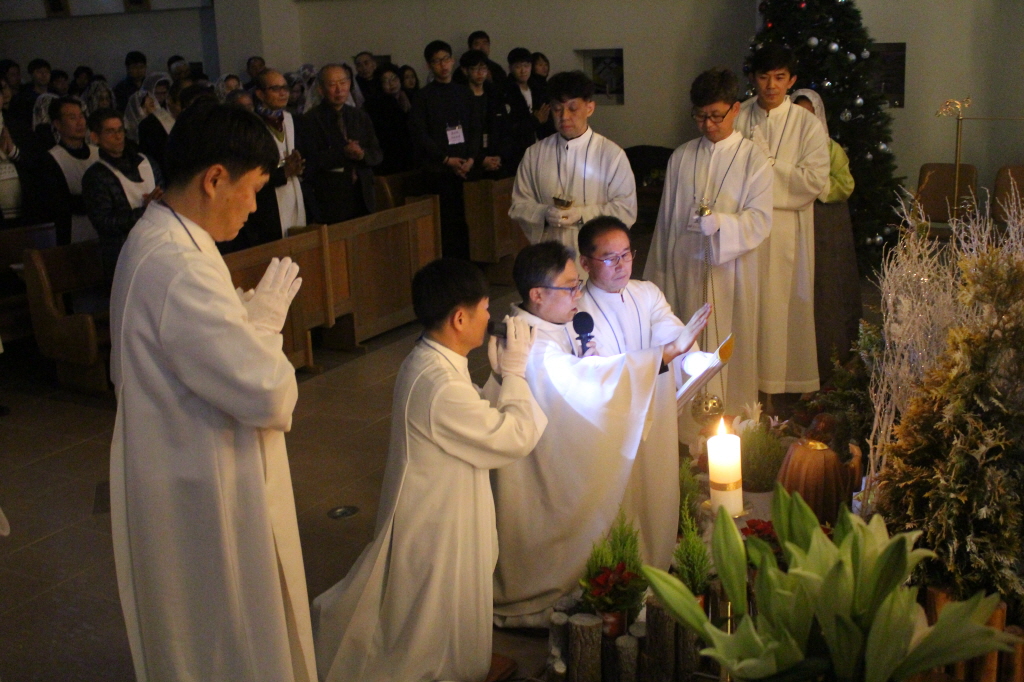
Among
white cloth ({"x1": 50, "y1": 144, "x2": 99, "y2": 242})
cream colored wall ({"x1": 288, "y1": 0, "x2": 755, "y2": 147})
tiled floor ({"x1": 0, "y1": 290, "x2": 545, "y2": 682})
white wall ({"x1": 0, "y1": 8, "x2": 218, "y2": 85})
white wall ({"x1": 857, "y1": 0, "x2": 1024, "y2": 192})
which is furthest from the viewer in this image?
white wall ({"x1": 0, "y1": 8, "x2": 218, "y2": 85})

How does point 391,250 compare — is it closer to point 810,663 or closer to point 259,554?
point 259,554

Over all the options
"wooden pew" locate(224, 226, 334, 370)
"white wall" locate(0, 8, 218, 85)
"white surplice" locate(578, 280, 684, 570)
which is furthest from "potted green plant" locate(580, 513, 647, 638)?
"white wall" locate(0, 8, 218, 85)

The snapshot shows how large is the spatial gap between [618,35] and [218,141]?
9.93 m

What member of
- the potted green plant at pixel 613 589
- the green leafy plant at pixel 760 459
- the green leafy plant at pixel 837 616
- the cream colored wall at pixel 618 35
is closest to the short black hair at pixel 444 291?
the potted green plant at pixel 613 589

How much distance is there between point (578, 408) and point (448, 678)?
102 cm

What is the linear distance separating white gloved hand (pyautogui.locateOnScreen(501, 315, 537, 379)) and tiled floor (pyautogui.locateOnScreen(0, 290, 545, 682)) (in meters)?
1.02

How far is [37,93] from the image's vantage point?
43.3 ft

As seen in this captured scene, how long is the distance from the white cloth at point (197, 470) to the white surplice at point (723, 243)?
10.5 feet

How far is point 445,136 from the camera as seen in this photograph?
908 centimetres

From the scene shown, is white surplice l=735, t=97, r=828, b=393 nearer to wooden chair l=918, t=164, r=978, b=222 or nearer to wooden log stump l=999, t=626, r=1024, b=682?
wooden log stump l=999, t=626, r=1024, b=682

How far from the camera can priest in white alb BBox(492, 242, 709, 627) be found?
3748mm

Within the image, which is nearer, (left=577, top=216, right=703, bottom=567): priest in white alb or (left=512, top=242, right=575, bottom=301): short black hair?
(left=512, top=242, right=575, bottom=301): short black hair

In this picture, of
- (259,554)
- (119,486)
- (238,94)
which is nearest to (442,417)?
(259,554)

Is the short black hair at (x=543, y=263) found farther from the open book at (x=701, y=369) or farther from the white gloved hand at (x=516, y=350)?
the open book at (x=701, y=369)
